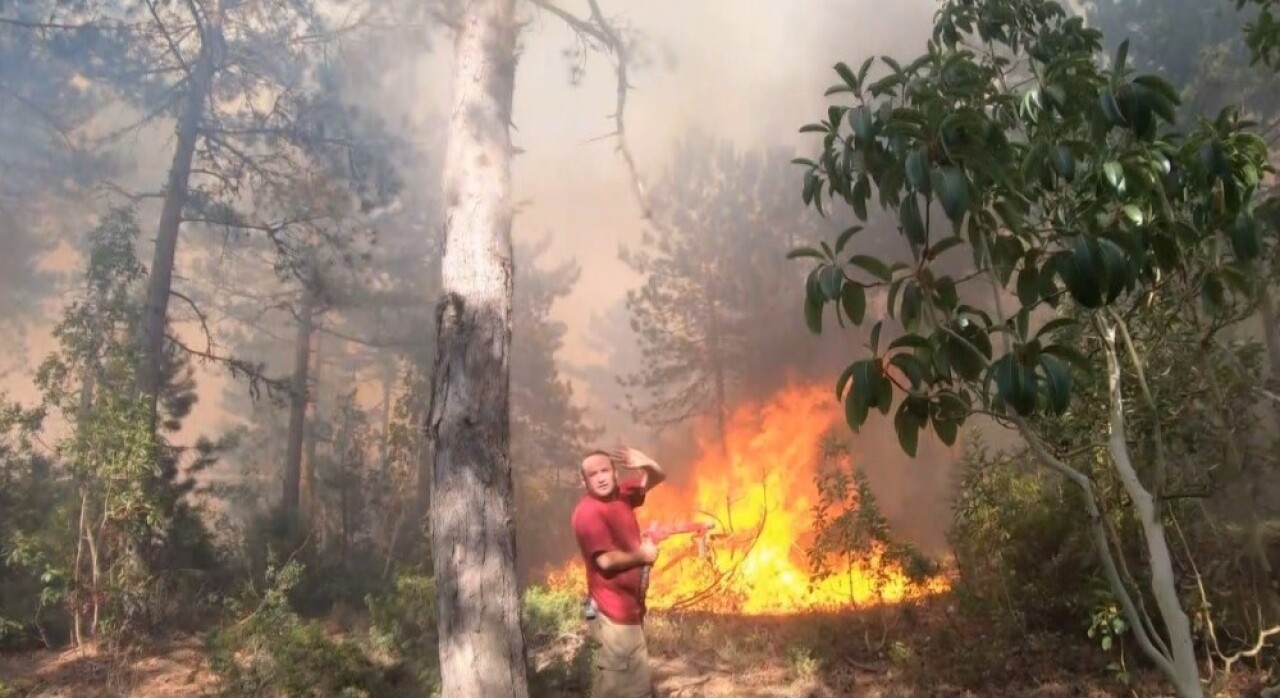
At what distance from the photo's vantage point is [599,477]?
4.39 meters

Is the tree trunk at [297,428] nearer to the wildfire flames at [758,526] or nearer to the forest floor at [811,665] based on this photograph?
the wildfire flames at [758,526]

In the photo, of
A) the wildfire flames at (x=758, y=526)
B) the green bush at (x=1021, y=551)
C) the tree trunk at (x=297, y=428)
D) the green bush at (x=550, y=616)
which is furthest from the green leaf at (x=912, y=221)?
the tree trunk at (x=297, y=428)

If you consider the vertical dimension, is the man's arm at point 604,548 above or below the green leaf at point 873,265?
below

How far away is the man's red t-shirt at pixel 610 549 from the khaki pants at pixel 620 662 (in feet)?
0.19

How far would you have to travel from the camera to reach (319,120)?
13531 mm

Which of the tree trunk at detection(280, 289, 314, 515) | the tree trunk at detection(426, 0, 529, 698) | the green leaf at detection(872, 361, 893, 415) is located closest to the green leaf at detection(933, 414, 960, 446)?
the green leaf at detection(872, 361, 893, 415)

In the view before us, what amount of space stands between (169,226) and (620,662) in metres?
11.3

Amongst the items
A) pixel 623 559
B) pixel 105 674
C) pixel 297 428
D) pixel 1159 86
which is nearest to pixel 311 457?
pixel 297 428

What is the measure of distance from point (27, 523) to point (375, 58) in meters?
10.6

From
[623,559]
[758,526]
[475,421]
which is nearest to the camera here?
[623,559]

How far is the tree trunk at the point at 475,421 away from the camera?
4426mm

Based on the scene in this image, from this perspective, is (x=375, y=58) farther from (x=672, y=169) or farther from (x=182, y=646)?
(x=182, y=646)

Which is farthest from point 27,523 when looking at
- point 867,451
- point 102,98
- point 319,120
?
point 867,451

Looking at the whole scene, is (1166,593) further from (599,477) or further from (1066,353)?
(599,477)
